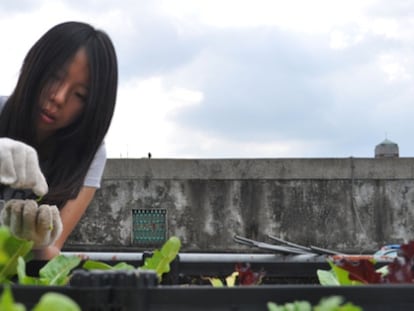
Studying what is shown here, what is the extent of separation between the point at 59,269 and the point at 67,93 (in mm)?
914

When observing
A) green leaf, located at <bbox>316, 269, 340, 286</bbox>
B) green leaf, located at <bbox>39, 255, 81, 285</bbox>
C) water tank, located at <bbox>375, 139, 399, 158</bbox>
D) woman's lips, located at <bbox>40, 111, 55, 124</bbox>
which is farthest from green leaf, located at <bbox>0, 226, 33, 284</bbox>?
water tank, located at <bbox>375, 139, 399, 158</bbox>

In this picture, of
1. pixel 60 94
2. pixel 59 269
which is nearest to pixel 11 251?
pixel 59 269

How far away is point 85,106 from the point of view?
1.84 metres

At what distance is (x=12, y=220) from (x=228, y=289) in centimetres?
62

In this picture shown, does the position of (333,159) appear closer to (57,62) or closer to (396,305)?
(57,62)

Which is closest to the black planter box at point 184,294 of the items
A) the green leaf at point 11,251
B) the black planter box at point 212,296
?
the black planter box at point 212,296

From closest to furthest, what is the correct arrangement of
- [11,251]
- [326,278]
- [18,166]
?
1. [11,251]
2. [326,278]
3. [18,166]

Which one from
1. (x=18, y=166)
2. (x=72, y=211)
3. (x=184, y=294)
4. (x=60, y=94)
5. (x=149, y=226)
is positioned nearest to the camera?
→ (x=184, y=294)

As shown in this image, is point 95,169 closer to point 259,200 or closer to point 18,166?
point 18,166

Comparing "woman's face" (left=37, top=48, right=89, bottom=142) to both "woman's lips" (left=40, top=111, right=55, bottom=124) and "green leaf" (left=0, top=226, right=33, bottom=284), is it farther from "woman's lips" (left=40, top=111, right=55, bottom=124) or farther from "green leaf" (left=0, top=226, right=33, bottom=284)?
"green leaf" (left=0, top=226, right=33, bottom=284)

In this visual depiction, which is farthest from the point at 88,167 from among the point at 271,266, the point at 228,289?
the point at 228,289

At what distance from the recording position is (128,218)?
630 cm

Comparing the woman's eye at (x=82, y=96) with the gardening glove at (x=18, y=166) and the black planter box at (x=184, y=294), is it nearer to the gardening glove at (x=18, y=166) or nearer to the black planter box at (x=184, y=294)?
the gardening glove at (x=18, y=166)

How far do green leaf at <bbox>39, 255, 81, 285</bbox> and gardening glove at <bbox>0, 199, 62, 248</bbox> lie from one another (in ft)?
0.68
